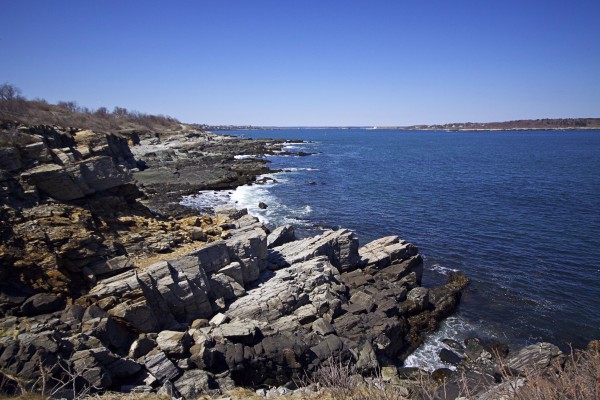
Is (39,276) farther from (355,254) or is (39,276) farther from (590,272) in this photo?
(590,272)

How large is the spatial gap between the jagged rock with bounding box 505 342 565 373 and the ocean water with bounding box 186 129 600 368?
1.97 meters

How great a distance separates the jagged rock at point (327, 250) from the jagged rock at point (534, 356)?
1070 centimetres

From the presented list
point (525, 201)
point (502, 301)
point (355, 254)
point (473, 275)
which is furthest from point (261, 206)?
point (525, 201)

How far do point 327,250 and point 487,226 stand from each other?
68.8ft

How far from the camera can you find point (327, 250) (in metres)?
23.3

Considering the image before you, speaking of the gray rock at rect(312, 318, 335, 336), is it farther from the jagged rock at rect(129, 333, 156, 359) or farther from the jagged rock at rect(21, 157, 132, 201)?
the jagged rock at rect(21, 157, 132, 201)

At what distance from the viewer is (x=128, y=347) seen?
13602 millimetres

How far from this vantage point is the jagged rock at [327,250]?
74.0ft

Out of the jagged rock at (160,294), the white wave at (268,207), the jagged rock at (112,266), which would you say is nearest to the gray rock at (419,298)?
the jagged rock at (160,294)

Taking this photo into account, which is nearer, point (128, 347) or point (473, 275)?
point (128, 347)

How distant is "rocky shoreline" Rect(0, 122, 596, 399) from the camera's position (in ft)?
40.3

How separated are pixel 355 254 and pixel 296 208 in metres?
18.3

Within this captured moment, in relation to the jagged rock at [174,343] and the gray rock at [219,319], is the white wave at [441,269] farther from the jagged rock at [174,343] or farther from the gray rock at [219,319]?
the jagged rock at [174,343]

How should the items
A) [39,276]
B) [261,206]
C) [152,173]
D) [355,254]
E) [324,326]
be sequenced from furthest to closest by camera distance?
[152,173]
[261,206]
[355,254]
[324,326]
[39,276]
